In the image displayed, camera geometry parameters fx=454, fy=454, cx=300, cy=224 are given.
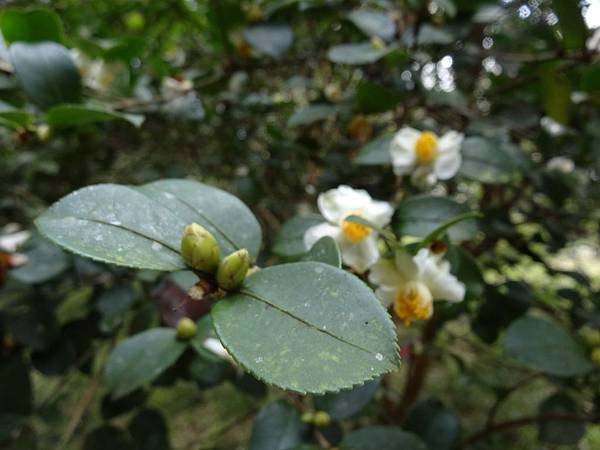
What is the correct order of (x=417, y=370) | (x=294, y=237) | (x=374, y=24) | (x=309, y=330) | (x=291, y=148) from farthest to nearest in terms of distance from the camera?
(x=417, y=370) → (x=291, y=148) → (x=374, y=24) → (x=294, y=237) → (x=309, y=330)

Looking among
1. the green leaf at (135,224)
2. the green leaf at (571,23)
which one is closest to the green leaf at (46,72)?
the green leaf at (135,224)

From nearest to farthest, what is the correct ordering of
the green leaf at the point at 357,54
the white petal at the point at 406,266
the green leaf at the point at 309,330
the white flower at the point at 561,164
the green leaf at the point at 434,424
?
the green leaf at the point at 309,330, the white petal at the point at 406,266, the green leaf at the point at 357,54, the green leaf at the point at 434,424, the white flower at the point at 561,164

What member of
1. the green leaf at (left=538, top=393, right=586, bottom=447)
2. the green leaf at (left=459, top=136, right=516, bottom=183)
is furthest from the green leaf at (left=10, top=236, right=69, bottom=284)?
the green leaf at (left=538, top=393, right=586, bottom=447)

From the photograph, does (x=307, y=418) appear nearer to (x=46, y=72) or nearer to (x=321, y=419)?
(x=321, y=419)

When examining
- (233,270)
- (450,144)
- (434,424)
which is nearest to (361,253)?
(233,270)

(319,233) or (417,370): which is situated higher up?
(319,233)

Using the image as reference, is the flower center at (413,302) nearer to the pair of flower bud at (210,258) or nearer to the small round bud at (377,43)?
the pair of flower bud at (210,258)

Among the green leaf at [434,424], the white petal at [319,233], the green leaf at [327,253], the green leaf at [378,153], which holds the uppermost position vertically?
the green leaf at [327,253]

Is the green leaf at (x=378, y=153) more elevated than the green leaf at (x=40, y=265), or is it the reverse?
the green leaf at (x=378, y=153)
